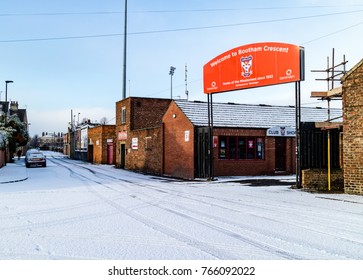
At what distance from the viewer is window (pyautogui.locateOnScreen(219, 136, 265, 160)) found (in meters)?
22.9

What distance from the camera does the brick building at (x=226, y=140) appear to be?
21938 mm

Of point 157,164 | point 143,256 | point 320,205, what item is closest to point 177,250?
point 143,256

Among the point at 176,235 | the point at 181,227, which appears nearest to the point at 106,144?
the point at 181,227

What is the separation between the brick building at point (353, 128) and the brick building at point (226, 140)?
8796 millimetres

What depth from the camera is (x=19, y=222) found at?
27.3 ft

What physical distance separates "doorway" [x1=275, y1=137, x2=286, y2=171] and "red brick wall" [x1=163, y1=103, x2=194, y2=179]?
609 cm

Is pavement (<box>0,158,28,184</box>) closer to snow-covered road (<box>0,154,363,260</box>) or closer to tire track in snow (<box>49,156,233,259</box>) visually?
snow-covered road (<box>0,154,363,260</box>)

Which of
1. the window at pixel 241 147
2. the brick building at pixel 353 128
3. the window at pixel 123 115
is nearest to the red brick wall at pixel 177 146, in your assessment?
the window at pixel 241 147

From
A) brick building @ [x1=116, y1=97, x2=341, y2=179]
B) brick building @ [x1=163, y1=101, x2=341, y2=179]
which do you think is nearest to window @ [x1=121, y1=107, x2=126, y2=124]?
brick building @ [x1=116, y1=97, x2=341, y2=179]

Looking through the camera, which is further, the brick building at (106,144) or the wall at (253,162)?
the brick building at (106,144)

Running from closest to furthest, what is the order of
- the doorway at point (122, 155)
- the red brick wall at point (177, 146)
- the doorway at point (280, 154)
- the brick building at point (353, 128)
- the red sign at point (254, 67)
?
the brick building at point (353, 128)
the red sign at point (254, 67)
the red brick wall at point (177, 146)
the doorway at point (280, 154)
the doorway at point (122, 155)

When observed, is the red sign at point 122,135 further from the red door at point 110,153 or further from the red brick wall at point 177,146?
the red brick wall at point 177,146

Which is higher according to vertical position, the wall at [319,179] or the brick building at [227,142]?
the brick building at [227,142]

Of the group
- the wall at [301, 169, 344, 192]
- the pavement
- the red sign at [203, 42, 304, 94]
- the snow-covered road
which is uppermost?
the red sign at [203, 42, 304, 94]
